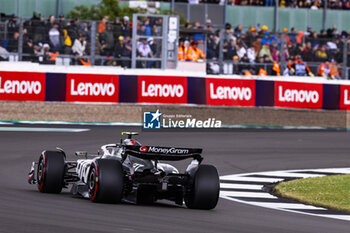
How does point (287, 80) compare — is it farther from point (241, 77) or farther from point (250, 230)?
point (250, 230)

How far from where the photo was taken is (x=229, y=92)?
26219mm

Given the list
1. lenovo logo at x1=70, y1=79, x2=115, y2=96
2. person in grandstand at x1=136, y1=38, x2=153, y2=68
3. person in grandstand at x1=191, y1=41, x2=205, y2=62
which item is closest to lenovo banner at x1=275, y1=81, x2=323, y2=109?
person in grandstand at x1=191, y1=41, x2=205, y2=62

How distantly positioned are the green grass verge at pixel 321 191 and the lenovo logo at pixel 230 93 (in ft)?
35.5

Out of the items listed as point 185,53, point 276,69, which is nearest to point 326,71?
point 276,69

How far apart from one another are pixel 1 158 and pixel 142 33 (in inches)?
387

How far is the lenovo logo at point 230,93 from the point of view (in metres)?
26.1

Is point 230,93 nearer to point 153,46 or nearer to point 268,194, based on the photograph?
point 153,46

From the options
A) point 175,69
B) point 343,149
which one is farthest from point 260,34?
point 343,149

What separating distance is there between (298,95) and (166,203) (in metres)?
16.1

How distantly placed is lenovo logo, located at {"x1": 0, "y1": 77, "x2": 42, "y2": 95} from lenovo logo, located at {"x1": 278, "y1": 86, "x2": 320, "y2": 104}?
7.13m

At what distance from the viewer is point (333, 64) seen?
28.2 metres

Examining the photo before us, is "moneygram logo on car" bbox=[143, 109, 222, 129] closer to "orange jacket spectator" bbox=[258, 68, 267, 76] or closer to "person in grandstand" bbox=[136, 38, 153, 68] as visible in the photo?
"person in grandstand" bbox=[136, 38, 153, 68]

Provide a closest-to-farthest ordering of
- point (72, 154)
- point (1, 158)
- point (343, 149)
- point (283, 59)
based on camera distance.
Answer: point (1, 158) < point (72, 154) < point (343, 149) < point (283, 59)

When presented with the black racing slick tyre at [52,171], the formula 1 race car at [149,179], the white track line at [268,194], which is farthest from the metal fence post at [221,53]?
the formula 1 race car at [149,179]
